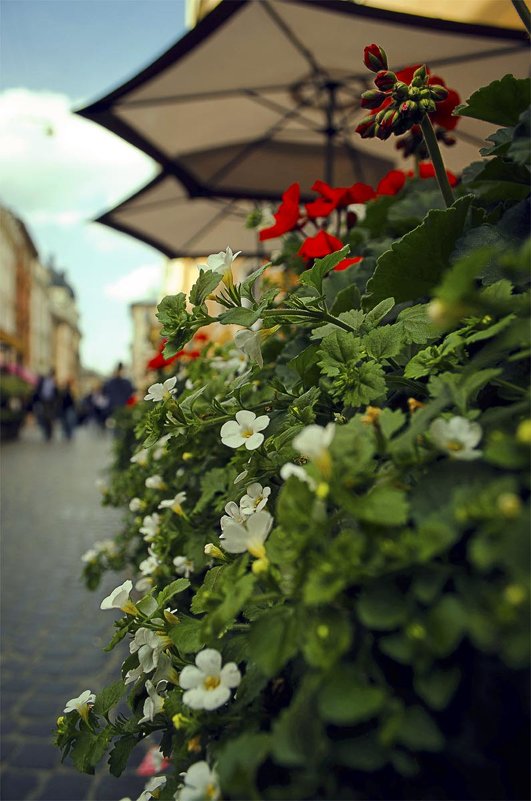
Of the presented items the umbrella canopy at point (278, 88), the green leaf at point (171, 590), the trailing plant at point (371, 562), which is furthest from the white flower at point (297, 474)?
the umbrella canopy at point (278, 88)

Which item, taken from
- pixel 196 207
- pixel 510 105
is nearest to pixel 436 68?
pixel 196 207

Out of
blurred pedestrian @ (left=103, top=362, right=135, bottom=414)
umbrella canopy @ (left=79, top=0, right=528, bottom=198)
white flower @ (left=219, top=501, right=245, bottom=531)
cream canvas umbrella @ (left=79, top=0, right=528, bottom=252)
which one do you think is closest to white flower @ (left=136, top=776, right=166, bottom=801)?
white flower @ (left=219, top=501, right=245, bottom=531)

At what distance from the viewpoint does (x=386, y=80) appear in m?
1.07

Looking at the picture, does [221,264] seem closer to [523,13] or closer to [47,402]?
[523,13]

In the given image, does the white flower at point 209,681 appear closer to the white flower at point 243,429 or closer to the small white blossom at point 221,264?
the white flower at point 243,429

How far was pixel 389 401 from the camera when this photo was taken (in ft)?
3.30

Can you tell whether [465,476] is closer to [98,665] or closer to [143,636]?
[143,636]

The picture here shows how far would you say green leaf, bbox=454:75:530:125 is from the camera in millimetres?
977

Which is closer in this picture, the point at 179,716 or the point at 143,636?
the point at 179,716

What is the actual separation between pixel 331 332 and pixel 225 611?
0.44 metres

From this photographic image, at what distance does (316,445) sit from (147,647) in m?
0.43

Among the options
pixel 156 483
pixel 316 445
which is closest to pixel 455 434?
pixel 316 445

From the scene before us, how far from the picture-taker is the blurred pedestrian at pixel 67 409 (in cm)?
1709

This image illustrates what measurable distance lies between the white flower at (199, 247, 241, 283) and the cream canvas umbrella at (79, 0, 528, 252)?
2.28 meters
